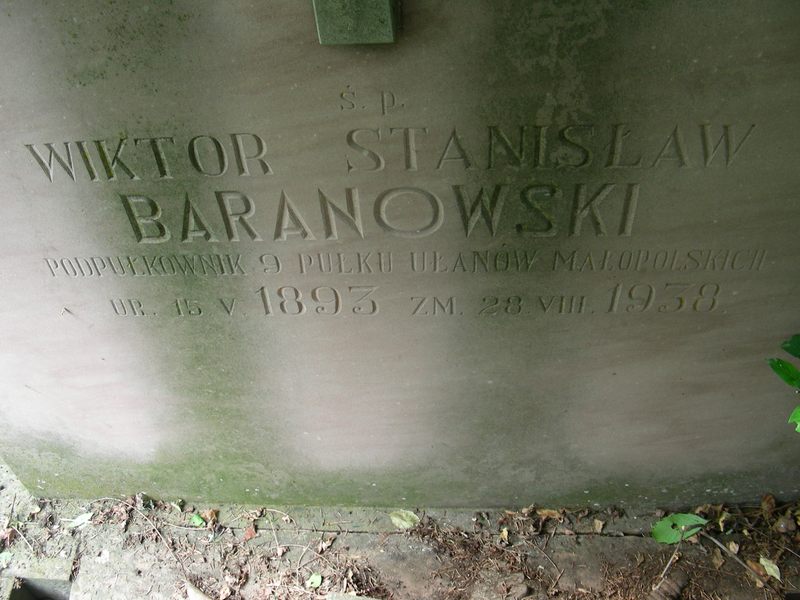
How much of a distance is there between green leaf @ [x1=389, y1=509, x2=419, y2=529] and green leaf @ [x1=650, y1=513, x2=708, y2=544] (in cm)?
112

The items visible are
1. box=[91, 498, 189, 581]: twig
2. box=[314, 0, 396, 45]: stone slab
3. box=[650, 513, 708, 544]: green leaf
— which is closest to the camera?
box=[314, 0, 396, 45]: stone slab

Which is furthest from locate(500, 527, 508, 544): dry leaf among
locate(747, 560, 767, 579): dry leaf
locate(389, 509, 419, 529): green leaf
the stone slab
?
the stone slab

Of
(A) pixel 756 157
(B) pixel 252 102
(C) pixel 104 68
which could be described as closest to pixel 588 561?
(A) pixel 756 157

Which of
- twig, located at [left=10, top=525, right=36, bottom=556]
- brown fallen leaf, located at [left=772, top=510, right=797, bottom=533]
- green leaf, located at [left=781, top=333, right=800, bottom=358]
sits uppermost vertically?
green leaf, located at [left=781, top=333, right=800, bottom=358]

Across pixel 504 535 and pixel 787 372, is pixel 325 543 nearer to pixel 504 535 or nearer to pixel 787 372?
pixel 504 535

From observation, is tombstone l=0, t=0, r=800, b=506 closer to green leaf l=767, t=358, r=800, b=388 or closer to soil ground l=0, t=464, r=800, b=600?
soil ground l=0, t=464, r=800, b=600

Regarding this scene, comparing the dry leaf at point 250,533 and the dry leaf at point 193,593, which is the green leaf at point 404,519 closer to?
the dry leaf at point 250,533

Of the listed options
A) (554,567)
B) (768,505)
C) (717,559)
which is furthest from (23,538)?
(768,505)

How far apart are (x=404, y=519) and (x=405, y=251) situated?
1521mm

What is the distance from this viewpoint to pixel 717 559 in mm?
2529

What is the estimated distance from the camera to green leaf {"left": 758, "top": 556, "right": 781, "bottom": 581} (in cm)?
246

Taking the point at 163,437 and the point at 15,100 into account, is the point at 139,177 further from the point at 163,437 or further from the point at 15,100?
the point at 163,437

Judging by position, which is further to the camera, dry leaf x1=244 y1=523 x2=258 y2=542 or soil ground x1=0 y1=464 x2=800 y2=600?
dry leaf x1=244 y1=523 x2=258 y2=542

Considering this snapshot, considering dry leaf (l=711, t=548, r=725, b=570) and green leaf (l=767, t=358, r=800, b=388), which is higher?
green leaf (l=767, t=358, r=800, b=388)
